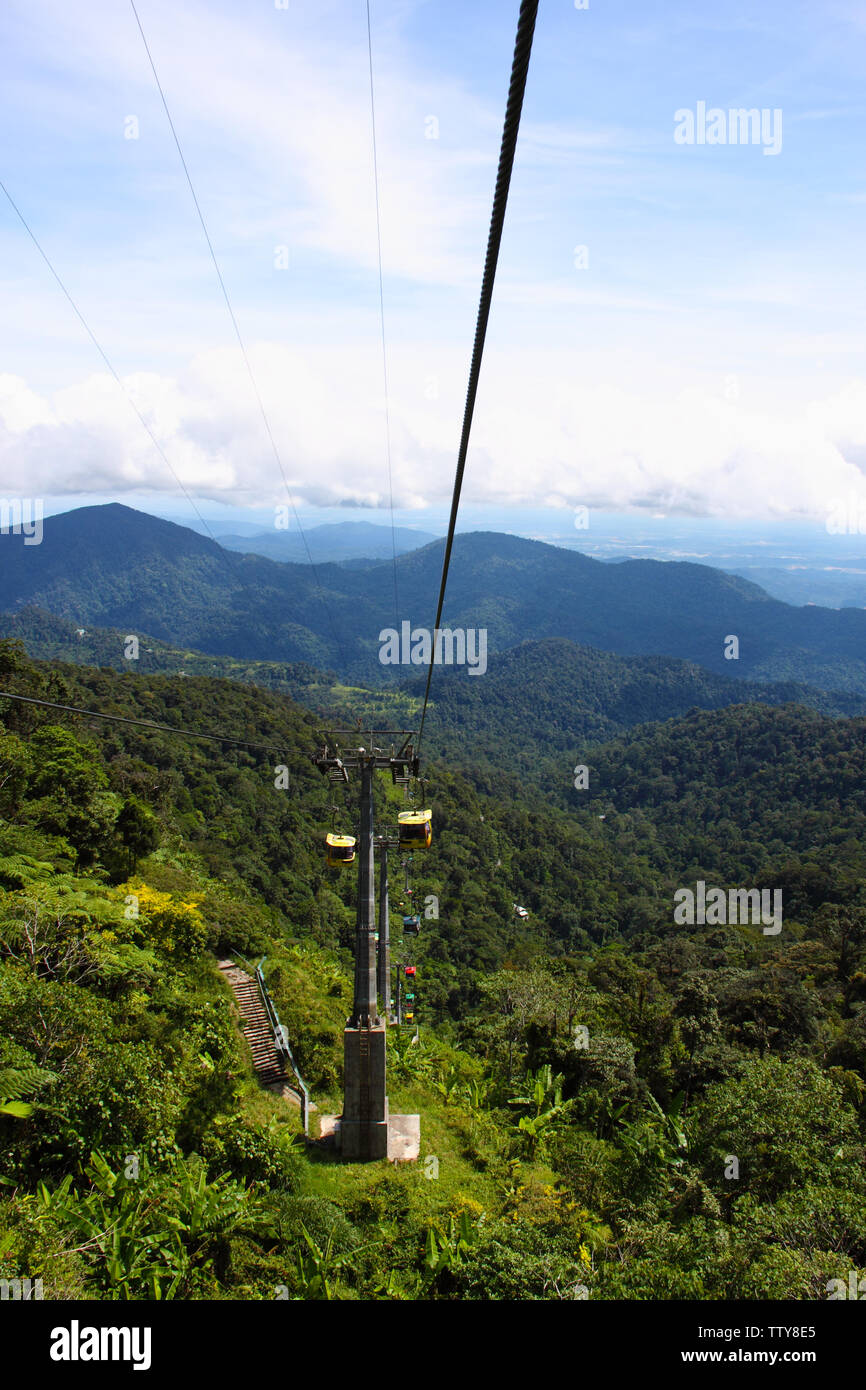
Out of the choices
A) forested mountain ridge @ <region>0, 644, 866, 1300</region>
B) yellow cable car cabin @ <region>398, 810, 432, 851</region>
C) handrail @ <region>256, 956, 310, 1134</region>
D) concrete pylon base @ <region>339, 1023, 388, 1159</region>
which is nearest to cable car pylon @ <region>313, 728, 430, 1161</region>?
concrete pylon base @ <region>339, 1023, 388, 1159</region>

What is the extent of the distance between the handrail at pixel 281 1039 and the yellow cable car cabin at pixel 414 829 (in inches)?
231

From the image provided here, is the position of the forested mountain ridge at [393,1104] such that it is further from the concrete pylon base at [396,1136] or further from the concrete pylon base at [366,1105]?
the concrete pylon base at [366,1105]

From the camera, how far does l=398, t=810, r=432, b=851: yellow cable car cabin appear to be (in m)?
14.5

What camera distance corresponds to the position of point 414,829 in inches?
572

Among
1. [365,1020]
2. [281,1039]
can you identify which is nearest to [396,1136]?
[365,1020]

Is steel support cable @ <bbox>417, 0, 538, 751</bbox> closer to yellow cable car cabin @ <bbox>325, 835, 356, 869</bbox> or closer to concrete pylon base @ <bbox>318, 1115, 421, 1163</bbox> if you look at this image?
yellow cable car cabin @ <bbox>325, 835, 356, 869</bbox>

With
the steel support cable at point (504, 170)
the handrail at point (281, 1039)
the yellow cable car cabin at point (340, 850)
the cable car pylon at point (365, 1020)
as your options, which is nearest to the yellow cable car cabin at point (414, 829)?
the cable car pylon at point (365, 1020)

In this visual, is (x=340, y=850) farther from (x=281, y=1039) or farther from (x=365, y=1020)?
(x=281, y=1039)

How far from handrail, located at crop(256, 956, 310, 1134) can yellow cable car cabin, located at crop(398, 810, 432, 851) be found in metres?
5.88

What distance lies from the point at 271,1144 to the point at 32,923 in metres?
5.38

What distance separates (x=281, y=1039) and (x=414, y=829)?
7.38 meters

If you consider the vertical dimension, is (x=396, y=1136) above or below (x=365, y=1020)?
below

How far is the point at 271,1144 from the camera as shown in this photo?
12.7 metres

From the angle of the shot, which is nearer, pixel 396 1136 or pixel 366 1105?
pixel 366 1105
